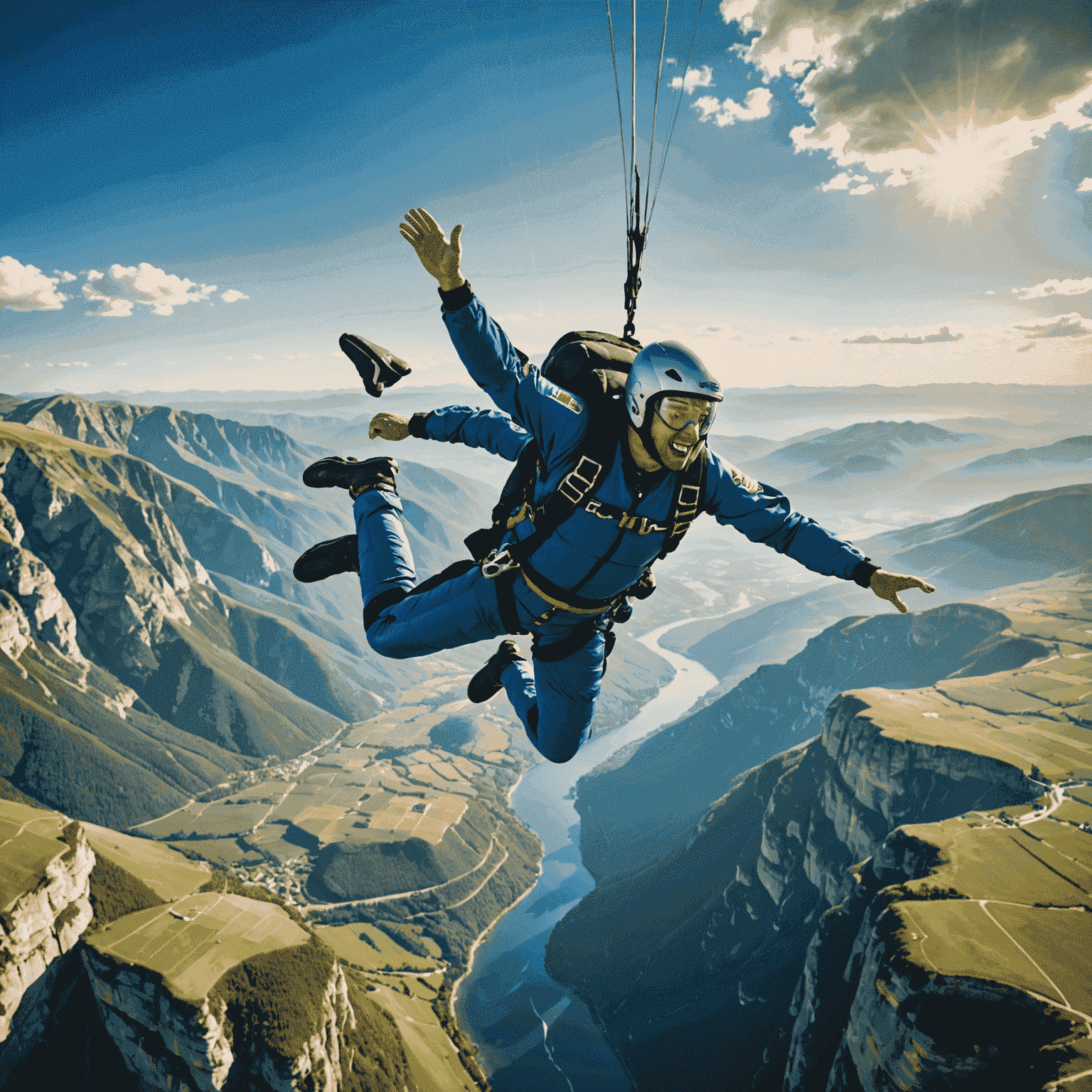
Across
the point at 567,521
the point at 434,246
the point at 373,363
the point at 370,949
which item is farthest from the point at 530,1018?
the point at 434,246

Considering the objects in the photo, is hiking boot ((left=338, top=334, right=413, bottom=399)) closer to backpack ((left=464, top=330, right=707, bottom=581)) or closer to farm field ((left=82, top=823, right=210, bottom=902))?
backpack ((left=464, top=330, right=707, bottom=581))


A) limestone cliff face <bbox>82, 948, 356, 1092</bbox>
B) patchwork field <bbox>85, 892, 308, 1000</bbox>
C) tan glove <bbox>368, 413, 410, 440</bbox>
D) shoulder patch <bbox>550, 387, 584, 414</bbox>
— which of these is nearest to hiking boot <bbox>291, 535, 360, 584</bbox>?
tan glove <bbox>368, 413, 410, 440</bbox>

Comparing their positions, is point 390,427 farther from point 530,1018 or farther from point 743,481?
point 530,1018

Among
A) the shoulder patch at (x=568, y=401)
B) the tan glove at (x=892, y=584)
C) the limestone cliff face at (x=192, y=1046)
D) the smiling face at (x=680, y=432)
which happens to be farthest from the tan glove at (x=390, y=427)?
the limestone cliff face at (x=192, y=1046)

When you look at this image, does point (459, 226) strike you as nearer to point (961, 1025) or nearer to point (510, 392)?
point (510, 392)

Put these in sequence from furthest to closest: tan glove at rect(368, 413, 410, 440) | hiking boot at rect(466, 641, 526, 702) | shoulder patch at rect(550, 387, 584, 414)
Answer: hiking boot at rect(466, 641, 526, 702) → tan glove at rect(368, 413, 410, 440) → shoulder patch at rect(550, 387, 584, 414)

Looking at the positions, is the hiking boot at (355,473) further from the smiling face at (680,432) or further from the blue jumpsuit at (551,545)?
the smiling face at (680,432)

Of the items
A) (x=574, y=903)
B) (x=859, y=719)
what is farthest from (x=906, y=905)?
(x=574, y=903)
